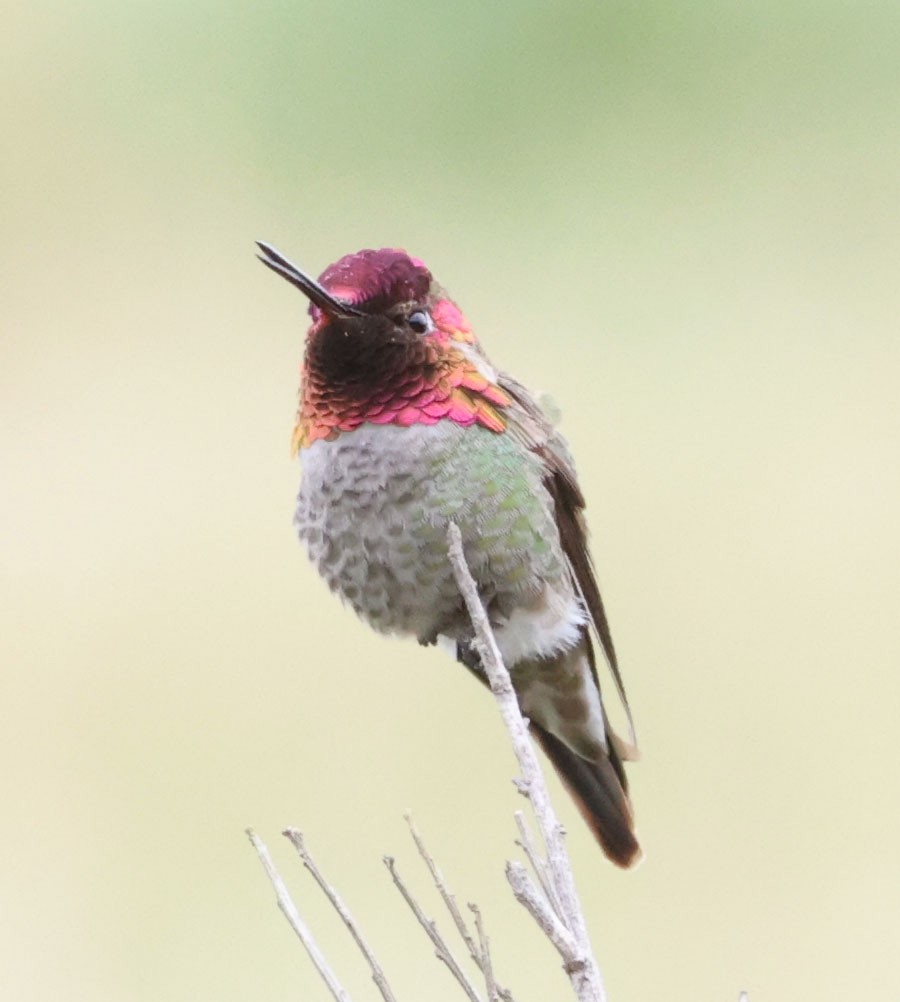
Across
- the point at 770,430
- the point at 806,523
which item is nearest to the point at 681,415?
the point at 770,430

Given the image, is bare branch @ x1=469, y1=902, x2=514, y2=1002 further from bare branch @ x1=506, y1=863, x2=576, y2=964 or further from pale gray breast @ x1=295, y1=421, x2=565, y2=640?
pale gray breast @ x1=295, y1=421, x2=565, y2=640

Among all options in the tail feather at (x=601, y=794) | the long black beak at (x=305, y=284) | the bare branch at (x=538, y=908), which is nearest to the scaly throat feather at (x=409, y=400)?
the long black beak at (x=305, y=284)

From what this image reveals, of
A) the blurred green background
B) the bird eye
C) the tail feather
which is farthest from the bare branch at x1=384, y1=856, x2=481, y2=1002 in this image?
the blurred green background

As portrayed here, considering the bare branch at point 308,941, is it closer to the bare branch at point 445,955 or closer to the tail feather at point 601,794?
the bare branch at point 445,955

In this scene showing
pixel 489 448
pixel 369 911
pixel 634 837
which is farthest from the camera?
pixel 369 911

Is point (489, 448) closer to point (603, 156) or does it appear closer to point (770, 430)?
point (770, 430)
